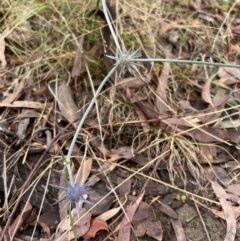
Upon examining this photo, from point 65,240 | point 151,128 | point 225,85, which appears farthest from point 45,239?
point 225,85

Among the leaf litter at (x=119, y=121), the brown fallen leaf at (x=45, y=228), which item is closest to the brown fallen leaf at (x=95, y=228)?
the leaf litter at (x=119, y=121)

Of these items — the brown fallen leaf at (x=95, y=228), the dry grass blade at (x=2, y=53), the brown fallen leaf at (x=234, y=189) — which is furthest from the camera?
the dry grass blade at (x=2, y=53)

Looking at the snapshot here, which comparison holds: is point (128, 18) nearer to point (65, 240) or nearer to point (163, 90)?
point (163, 90)

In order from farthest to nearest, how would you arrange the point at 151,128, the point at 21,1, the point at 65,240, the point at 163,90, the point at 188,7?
the point at 188,7
the point at 21,1
the point at 163,90
the point at 151,128
the point at 65,240

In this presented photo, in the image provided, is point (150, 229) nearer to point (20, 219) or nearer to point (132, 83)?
point (20, 219)

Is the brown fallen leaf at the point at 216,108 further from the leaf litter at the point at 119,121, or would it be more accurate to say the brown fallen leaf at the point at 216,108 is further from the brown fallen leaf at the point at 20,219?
the brown fallen leaf at the point at 20,219

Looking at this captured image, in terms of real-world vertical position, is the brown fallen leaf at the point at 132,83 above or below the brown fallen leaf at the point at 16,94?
below

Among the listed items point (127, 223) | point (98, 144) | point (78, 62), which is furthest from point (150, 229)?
point (78, 62)

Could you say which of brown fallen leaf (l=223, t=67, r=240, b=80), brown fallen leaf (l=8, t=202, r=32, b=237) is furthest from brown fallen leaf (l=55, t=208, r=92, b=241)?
brown fallen leaf (l=223, t=67, r=240, b=80)
